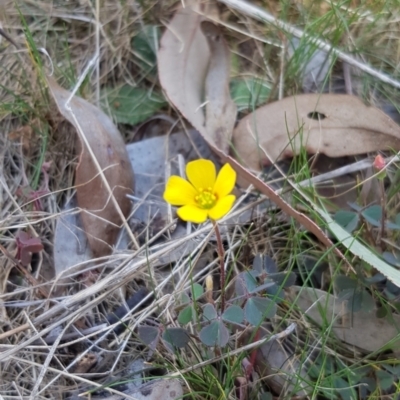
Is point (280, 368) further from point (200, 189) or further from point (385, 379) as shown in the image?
point (200, 189)

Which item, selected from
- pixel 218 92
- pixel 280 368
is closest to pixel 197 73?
pixel 218 92

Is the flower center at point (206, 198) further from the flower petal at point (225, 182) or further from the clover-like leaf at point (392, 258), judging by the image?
the clover-like leaf at point (392, 258)

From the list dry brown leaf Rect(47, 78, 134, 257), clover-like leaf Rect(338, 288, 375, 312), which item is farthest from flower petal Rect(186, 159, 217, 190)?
clover-like leaf Rect(338, 288, 375, 312)

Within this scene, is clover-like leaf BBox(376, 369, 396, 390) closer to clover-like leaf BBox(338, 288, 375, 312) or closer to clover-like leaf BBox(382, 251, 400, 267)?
clover-like leaf BBox(338, 288, 375, 312)

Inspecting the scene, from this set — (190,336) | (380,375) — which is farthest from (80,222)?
(380,375)

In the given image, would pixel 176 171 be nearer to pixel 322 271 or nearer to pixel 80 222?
pixel 80 222
